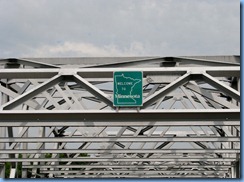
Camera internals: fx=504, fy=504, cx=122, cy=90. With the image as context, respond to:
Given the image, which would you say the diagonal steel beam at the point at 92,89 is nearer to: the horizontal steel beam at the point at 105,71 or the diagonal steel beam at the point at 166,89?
the horizontal steel beam at the point at 105,71

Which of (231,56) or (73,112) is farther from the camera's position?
(231,56)

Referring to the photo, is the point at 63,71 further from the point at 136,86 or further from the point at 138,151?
the point at 138,151

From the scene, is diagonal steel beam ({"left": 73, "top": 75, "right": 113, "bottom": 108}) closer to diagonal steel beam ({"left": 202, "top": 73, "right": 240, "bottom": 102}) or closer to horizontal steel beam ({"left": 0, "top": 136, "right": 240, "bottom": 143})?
diagonal steel beam ({"left": 202, "top": 73, "right": 240, "bottom": 102})

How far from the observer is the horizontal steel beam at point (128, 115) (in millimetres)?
10539

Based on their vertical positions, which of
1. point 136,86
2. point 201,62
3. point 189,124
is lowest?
point 189,124

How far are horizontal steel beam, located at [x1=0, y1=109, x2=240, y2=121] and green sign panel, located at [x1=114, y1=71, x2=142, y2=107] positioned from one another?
0.66 feet

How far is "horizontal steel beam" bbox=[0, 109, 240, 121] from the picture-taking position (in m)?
10.5

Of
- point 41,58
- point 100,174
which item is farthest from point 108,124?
point 100,174

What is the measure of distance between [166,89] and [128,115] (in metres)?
1.01

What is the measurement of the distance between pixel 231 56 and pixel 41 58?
5394 millimetres

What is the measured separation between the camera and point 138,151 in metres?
16.2

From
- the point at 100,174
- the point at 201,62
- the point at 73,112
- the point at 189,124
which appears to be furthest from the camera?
the point at 100,174

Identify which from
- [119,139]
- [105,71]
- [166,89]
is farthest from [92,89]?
[119,139]

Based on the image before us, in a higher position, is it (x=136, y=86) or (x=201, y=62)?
(x=201, y=62)
